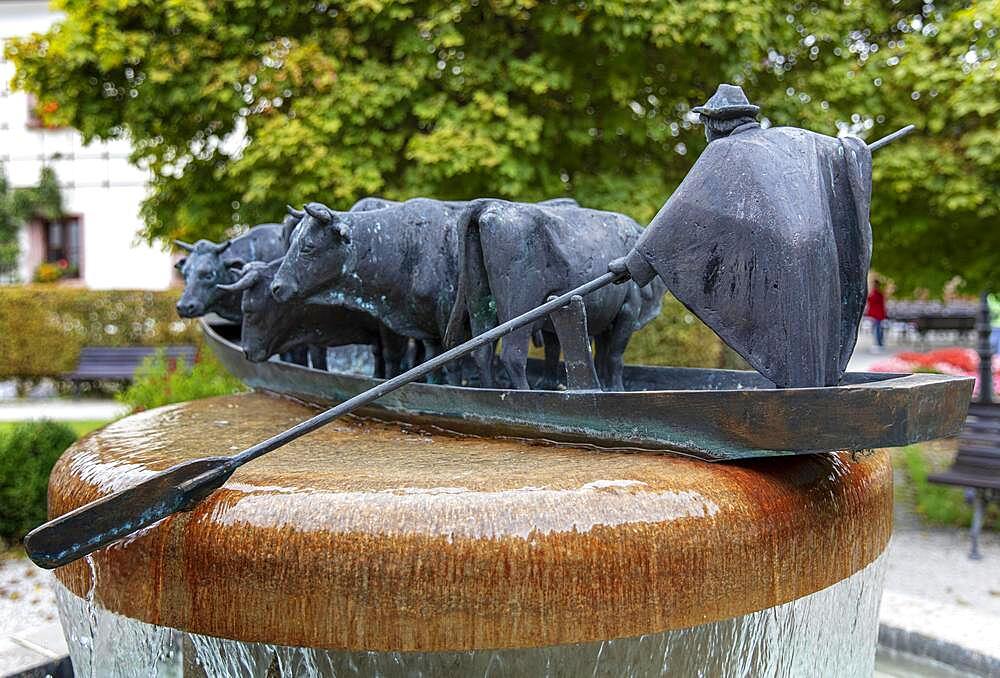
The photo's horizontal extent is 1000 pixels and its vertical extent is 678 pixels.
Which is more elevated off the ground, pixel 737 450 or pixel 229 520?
pixel 737 450

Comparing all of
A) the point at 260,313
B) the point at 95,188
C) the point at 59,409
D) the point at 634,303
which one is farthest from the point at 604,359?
the point at 95,188

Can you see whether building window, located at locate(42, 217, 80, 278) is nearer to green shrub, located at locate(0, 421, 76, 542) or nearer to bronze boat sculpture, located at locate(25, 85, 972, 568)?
green shrub, located at locate(0, 421, 76, 542)

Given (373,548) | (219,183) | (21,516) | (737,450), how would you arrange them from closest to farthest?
(373,548), (737,450), (21,516), (219,183)

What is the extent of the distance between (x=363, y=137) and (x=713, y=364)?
5290mm

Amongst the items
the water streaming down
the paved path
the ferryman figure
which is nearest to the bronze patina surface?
the water streaming down

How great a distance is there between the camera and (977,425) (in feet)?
26.3

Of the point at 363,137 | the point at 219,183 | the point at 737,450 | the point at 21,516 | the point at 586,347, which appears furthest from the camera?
the point at 219,183

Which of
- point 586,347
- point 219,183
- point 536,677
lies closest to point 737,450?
point 586,347

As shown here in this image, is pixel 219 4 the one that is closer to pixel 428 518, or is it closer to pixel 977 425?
pixel 428 518

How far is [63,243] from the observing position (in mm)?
25016

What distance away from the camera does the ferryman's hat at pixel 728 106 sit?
11.3 ft

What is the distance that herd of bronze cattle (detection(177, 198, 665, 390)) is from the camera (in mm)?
3965

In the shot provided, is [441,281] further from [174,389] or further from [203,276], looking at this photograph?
[174,389]

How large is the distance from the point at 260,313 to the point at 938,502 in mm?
6489
